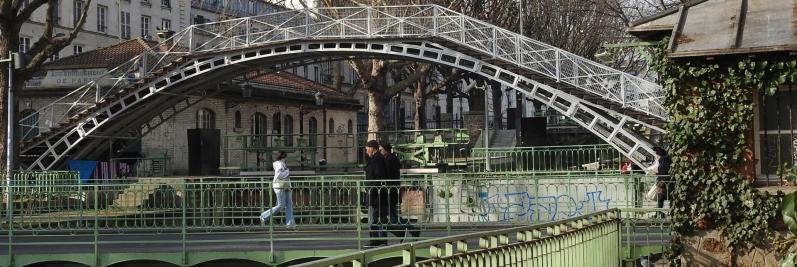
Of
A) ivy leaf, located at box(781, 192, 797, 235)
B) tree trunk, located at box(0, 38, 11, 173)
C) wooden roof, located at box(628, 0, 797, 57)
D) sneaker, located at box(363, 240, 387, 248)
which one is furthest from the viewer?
tree trunk, located at box(0, 38, 11, 173)

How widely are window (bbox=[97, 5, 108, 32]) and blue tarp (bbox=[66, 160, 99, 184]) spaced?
24.6 metres

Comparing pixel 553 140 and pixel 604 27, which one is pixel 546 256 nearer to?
pixel 604 27

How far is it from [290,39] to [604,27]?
19285 millimetres

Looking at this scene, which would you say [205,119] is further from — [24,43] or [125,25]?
[125,25]

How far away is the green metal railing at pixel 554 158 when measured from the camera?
3544cm

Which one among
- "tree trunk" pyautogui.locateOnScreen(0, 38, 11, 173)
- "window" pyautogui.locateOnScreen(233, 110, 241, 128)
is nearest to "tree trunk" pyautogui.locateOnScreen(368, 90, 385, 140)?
"window" pyautogui.locateOnScreen(233, 110, 241, 128)

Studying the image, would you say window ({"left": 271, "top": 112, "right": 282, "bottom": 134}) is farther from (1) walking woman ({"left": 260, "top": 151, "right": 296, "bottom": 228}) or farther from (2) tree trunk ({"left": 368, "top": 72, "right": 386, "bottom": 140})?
(1) walking woman ({"left": 260, "top": 151, "right": 296, "bottom": 228})

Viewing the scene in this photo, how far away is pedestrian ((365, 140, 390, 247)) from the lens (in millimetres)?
17078

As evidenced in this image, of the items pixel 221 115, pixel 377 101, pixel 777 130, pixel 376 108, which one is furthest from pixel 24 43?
pixel 777 130

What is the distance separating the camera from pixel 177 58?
38.3 metres

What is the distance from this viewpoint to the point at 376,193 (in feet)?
57.0

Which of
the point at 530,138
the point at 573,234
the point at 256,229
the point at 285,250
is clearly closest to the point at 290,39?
the point at 530,138

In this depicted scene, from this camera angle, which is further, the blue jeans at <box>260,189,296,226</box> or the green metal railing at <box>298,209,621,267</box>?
the blue jeans at <box>260,189,296,226</box>

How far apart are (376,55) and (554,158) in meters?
6.87
